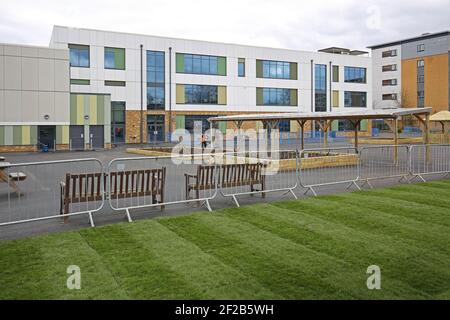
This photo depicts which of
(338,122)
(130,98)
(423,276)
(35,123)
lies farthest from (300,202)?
(338,122)

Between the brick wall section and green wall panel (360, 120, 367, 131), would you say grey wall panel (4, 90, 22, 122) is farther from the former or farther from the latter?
green wall panel (360, 120, 367, 131)

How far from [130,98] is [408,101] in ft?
183

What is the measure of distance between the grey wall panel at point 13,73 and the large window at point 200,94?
68.4 ft

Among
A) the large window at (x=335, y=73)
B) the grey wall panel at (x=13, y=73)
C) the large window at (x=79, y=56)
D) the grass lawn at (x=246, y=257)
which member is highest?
the large window at (x=335, y=73)

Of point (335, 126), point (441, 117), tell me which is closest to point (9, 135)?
point (441, 117)

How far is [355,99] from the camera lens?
68500 millimetres

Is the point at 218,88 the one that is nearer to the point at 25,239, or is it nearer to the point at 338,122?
the point at 338,122

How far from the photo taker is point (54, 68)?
37.7m

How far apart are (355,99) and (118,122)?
3680 cm

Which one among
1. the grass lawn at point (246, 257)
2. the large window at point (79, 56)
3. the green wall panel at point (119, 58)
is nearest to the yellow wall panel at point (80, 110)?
the large window at point (79, 56)

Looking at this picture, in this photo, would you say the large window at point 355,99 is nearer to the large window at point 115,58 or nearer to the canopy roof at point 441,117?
the canopy roof at point 441,117

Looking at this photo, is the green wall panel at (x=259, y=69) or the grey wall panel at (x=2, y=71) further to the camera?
the green wall panel at (x=259, y=69)

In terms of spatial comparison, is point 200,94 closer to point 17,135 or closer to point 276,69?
point 276,69

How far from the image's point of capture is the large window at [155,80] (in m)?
50.9
